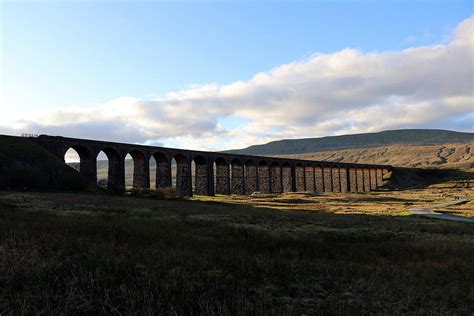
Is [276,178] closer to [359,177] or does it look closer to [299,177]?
[299,177]

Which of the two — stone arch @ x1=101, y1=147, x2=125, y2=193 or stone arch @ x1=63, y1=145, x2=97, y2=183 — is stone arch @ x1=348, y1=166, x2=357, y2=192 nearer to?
stone arch @ x1=101, y1=147, x2=125, y2=193

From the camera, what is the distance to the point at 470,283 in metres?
8.20

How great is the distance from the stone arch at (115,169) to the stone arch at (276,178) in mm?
46078

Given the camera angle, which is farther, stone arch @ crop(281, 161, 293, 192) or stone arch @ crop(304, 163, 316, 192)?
stone arch @ crop(304, 163, 316, 192)

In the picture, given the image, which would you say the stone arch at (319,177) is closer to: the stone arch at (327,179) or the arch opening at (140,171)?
the stone arch at (327,179)

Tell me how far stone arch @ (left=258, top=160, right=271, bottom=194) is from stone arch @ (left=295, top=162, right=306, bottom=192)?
13.0 meters

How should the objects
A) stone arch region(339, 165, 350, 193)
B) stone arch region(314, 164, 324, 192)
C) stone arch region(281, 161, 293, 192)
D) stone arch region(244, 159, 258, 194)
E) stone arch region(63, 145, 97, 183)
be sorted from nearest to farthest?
stone arch region(63, 145, 97, 183)
stone arch region(244, 159, 258, 194)
stone arch region(281, 161, 293, 192)
stone arch region(314, 164, 324, 192)
stone arch region(339, 165, 350, 193)

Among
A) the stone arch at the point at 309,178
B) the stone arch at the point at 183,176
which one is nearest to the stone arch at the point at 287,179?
the stone arch at the point at 309,178

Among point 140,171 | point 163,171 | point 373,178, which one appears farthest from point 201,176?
point 373,178

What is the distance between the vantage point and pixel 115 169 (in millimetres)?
52562

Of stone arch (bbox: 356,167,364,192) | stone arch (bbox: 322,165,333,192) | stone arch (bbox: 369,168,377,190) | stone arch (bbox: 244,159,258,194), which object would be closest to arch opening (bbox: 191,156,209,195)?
stone arch (bbox: 244,159,258,194)

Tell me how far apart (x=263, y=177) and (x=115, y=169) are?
43.6 metres

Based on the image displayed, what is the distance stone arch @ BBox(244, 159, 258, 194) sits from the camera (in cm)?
8338

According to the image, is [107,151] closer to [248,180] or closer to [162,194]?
[162,194]
